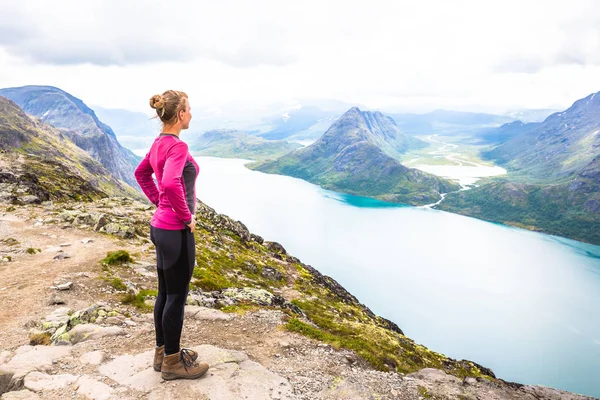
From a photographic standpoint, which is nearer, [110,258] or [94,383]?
[94,383]

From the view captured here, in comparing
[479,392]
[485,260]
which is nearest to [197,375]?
[479,392]

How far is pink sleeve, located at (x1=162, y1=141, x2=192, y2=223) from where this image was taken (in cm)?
648

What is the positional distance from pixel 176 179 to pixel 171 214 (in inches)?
32.1

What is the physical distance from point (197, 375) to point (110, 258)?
1550cm

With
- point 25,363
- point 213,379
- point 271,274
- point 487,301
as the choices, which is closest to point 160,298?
point 213,379

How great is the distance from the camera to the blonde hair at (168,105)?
6844 millimetres

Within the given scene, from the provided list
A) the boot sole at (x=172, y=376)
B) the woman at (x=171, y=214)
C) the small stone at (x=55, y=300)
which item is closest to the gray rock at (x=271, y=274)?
the small stone at (x=55, y=300)

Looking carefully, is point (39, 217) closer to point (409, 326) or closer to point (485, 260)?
point (409, 326)

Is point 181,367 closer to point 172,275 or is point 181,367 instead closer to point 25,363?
point 172,275

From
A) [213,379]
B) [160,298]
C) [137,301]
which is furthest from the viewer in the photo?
[137,301]

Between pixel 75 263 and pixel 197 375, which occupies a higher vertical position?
pixel 197 375

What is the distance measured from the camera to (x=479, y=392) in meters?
14.4

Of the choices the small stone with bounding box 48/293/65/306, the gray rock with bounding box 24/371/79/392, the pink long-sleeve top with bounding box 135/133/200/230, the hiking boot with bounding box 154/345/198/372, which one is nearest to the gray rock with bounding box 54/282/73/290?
the small stone with bounding box 48/293/65/306

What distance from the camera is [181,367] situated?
7980mm
